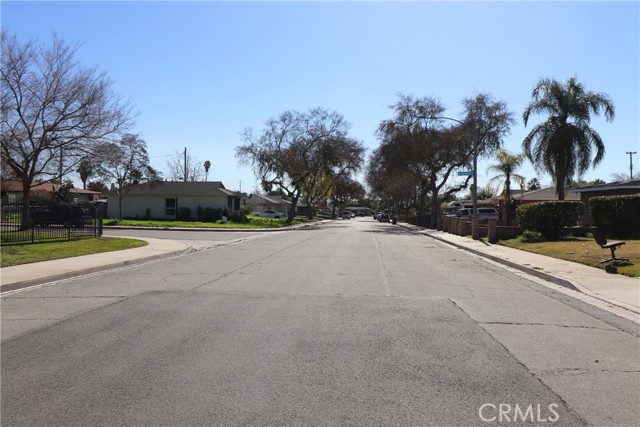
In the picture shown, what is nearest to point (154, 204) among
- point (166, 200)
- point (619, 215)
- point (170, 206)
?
point (166, 200)

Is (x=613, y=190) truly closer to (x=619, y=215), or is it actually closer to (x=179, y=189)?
(x=619, y=215)

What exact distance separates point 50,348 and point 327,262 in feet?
38.2

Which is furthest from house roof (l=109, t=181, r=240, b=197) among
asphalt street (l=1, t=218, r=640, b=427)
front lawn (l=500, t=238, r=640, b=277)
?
asphalt street (l=1, t=218, r=640, b=427)

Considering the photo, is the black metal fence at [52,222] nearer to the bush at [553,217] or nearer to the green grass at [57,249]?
the green grass at [57,249]

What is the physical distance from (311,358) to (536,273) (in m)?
10.9

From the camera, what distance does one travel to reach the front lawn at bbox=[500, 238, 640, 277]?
49.8 feet

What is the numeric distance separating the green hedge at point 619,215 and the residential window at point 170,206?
139 feet

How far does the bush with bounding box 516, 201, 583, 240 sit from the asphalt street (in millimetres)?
13894

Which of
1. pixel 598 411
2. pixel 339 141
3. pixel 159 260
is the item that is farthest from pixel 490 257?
pixel 339 141

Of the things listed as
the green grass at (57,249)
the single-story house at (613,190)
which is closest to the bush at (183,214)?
the green grass at (57,249)

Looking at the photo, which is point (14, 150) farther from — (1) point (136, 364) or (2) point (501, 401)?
(2) point (501, 401)

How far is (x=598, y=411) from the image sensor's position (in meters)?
4.80

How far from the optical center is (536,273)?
1516 centimetres

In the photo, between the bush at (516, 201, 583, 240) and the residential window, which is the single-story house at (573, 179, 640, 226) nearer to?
the bush at (516, 201, 583, 240)
